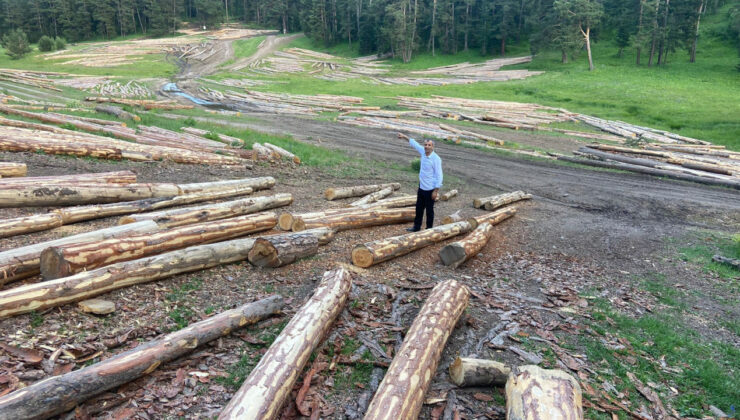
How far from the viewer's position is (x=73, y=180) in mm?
10570

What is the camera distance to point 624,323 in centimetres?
754

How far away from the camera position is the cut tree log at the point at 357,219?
1016cm

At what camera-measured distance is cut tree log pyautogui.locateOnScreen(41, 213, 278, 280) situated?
616cm

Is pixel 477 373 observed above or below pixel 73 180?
below

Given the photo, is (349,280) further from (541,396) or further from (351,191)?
(351,191)

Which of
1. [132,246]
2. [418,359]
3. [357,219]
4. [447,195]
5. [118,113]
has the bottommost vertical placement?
[447,195]

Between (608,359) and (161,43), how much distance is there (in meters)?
77.0

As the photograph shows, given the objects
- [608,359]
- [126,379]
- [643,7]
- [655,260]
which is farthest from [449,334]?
[643,7]

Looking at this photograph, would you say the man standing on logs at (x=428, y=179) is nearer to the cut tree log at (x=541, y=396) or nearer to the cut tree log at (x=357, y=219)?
the cut tree log at (x=357, y=219)

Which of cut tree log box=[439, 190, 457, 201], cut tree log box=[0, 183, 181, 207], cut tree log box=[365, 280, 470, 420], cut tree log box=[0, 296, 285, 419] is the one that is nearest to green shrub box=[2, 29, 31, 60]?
cut tree log box=[0, 183, 181, 207]

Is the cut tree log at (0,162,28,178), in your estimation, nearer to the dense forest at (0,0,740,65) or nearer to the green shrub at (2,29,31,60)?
the dense forest at (0,0,740,65)

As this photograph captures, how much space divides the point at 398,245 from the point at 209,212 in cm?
422

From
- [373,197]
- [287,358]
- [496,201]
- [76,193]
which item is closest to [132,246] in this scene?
[287,358]

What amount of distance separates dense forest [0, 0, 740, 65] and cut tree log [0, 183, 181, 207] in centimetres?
4811
